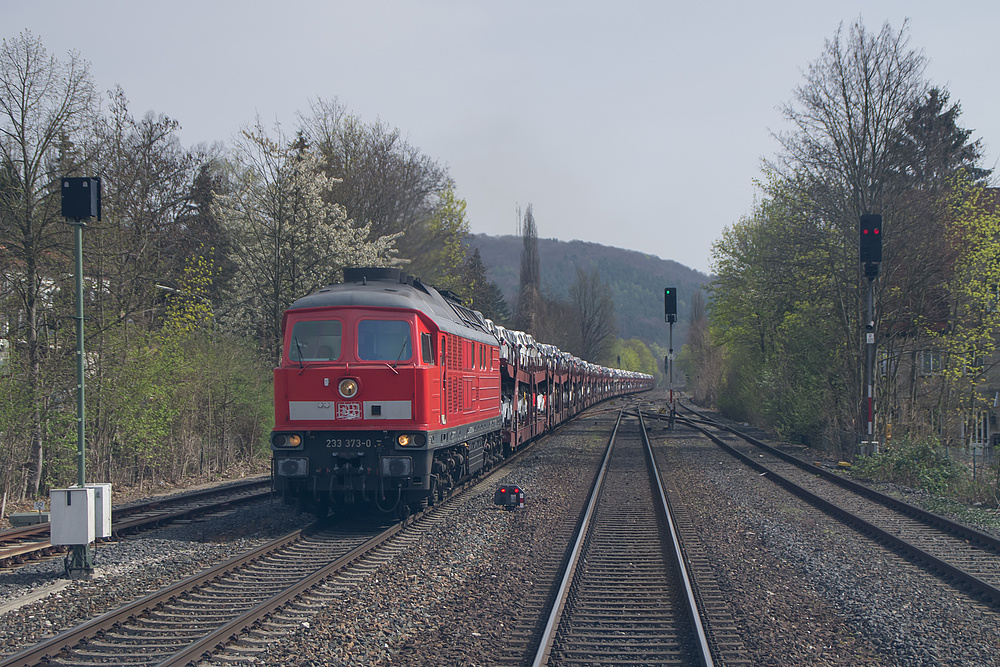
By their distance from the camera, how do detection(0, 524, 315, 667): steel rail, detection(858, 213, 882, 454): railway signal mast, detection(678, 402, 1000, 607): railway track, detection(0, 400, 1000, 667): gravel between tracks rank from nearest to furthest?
detection(0, 524, 315, 667): steel rail
detection(0, 400, 1000, 667): gravel between tracks
detection(678, 402, 1000, 607): railway track
detection(858, 213, 882, 454): railway signal mast

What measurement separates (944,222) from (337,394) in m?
17.7

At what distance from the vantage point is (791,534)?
10617 millimetres

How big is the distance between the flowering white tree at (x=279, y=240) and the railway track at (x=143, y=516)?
851 cm

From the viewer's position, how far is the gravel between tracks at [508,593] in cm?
600

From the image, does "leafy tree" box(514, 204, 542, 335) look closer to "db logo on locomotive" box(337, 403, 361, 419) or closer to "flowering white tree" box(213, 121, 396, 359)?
"flowering white tree" box(213, 121, 396, 359)

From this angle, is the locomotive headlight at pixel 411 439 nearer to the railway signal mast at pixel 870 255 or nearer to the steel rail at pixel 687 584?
the steel rail at pixel 687 584

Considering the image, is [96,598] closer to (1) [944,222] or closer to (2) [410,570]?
(2) [410,570]

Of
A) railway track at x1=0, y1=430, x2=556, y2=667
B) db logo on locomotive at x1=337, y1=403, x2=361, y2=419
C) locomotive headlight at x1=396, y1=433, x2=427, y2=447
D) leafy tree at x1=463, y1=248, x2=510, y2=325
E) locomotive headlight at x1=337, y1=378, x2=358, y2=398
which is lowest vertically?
railway track at x1=0, y1=430, x2=556, y2=667

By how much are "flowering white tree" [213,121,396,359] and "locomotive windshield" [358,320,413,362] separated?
1268 centimetres

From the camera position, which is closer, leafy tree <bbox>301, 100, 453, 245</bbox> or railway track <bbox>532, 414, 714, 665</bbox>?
railway track <bbox>532, 414, 714, 665</bbox>

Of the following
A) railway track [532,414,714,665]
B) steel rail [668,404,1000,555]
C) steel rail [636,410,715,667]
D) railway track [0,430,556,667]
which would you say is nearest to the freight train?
railway track [0,430,556,667]

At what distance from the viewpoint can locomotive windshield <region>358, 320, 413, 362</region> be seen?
10484mm

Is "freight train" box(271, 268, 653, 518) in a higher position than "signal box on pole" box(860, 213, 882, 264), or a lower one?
lower

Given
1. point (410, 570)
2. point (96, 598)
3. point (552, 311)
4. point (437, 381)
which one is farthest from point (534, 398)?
point (552, 311)
